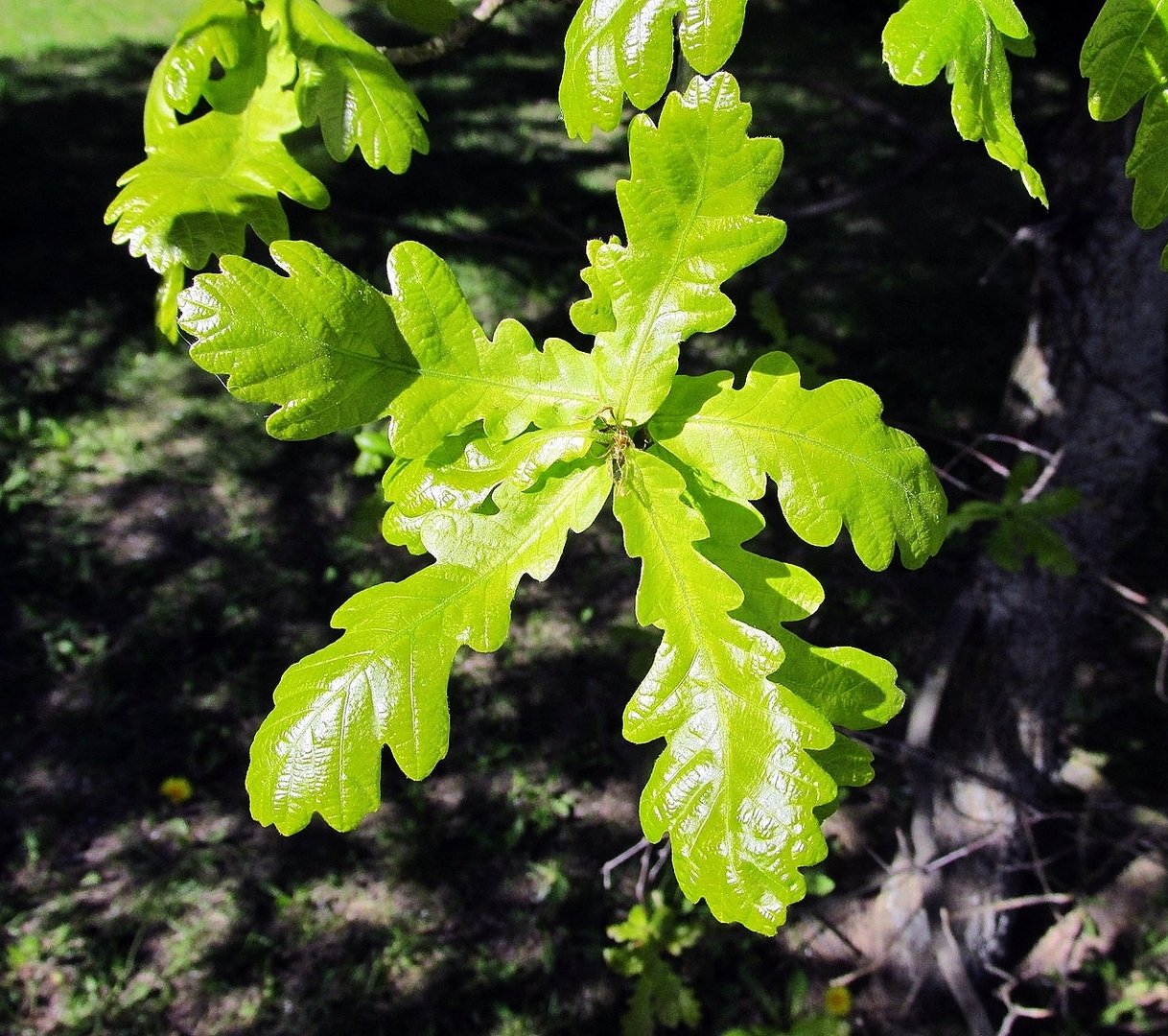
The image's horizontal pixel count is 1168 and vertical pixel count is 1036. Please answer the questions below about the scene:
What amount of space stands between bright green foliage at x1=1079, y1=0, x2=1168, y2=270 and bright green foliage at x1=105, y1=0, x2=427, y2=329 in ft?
3.06

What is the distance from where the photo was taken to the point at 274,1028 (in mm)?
3344

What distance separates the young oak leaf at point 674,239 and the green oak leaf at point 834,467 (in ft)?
0.39

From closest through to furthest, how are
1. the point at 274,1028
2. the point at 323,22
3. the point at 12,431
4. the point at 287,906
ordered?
the point at 323,22 < the point at 274,1028 < the point at 287,906 < the point at 12,431

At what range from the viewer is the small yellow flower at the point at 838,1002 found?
134 inches

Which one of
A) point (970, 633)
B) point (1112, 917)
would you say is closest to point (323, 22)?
point (970, 633)

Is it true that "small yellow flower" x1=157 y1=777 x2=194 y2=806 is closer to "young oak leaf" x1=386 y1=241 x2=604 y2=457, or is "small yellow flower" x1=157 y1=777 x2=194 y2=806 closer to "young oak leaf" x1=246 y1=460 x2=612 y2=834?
"young oak leaf" x1=246 y1=460 x2=612 y2=834

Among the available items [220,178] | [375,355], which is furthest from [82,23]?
[375,355]

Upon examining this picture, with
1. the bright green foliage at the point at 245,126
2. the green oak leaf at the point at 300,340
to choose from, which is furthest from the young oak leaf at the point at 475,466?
the bright green foliage at the point at 245,126

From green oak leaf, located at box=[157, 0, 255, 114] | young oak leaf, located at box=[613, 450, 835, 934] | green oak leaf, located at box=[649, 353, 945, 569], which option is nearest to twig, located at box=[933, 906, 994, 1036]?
young oak leaf, located at box=[613, 450, 835, 934]

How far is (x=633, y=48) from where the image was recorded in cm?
106

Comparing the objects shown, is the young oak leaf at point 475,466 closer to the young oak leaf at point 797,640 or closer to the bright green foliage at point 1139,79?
the young oak leaf at point 797,640

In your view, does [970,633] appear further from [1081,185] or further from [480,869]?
[480,869]

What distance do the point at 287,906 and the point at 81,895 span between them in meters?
0.76

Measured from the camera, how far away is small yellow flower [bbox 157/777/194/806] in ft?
12.2
